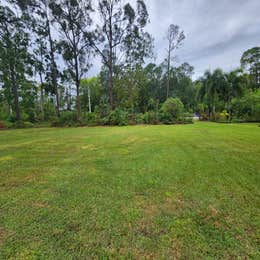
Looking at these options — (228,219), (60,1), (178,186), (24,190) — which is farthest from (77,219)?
(60,1)

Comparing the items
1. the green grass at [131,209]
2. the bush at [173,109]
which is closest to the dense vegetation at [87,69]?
the bush at [173,109]

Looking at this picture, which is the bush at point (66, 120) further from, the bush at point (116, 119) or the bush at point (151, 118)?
the bush at point (151, 118)

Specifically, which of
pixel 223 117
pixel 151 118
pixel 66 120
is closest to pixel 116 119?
pixel 151 118

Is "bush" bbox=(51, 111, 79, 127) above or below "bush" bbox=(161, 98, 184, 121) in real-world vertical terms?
below

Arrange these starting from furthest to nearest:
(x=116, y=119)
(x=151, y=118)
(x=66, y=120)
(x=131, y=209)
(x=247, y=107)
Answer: (x=247, y=107), (x=151, y=118), (x=66, y=120), (x=116, y=119), (x=131, y=209)

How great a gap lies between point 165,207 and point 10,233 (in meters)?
1.63

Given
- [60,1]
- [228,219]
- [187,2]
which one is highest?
[60,1]

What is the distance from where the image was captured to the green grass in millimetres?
1159

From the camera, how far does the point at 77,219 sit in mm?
1494

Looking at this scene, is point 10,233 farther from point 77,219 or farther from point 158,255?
point 158,255

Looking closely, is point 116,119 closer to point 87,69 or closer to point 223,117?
point 87,69

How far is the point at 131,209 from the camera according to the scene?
1.64 m

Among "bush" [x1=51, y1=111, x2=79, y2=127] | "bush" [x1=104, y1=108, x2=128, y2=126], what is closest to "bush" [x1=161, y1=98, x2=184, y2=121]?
Answer: "bush" [x1=104, y1=108, x2=128, y2=126]

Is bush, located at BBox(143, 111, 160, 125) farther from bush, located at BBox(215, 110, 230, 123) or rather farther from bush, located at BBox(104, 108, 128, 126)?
bush, located at BBox(215, 110, 230, 123)
